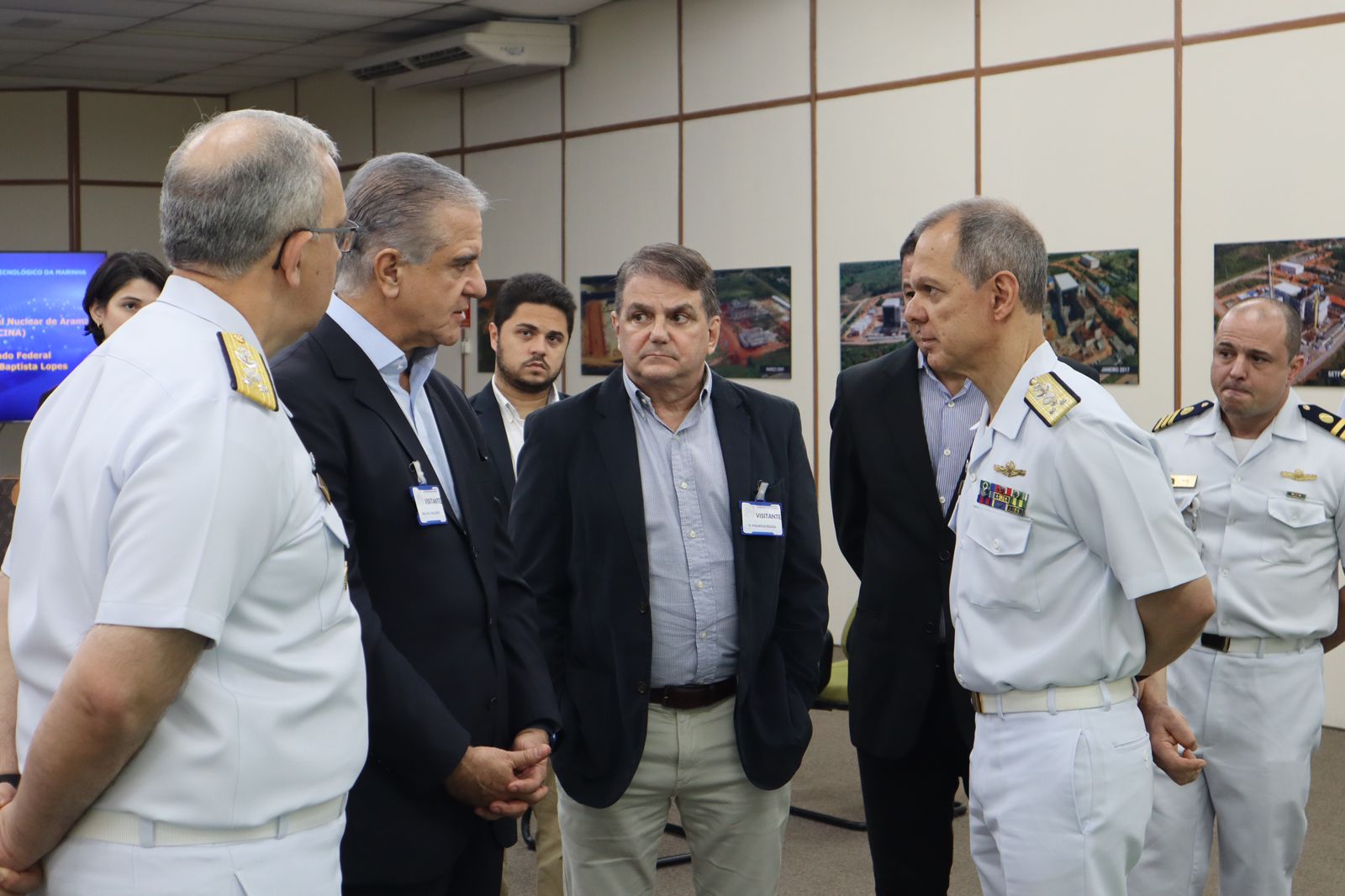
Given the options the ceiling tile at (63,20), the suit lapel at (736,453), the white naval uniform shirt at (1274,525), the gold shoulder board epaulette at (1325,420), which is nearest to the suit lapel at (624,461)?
the suit lapel at (736,453)

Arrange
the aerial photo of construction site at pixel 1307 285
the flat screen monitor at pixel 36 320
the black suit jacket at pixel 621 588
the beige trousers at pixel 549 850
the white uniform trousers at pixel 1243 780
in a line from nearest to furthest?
the black suit jacket at pixel 621 588 → the white uniform trousers at pixel 1243 780 → the beige trousers at pixel 549 850 → the aerial photo of construction site at pixel 1307 285 → the flat screen monitor at pixel 36 320

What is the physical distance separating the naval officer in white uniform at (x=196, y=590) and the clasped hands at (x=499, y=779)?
44cm

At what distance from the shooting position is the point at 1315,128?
5633 mm

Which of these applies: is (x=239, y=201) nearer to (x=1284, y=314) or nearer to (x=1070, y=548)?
(x=1070, y=548)

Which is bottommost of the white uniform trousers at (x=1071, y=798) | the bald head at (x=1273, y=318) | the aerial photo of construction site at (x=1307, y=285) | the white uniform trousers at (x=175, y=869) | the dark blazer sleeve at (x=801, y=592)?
the white uniform trousers at (x=1071, y=798)

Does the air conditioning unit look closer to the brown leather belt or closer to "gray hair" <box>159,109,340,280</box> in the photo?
the brown leather belt

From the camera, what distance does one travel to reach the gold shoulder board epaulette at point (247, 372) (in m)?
1.43

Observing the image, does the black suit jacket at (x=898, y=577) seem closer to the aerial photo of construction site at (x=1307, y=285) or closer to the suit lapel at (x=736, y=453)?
the suit lapel at (x=736, y=453)

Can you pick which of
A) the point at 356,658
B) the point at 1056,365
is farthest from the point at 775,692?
the point at 356,658

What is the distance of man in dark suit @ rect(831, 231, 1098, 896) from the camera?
285 centimetres

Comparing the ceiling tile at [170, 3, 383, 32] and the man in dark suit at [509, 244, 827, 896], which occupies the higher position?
the ceiling tile at [170, 3, 383, 32]

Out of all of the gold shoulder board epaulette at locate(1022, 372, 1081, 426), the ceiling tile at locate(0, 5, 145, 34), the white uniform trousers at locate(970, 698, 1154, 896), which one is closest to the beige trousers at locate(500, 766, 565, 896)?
the white uniform trousers at locate(970, 698, 1154, 896)

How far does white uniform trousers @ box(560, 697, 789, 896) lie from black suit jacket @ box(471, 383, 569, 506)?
4.36 feet

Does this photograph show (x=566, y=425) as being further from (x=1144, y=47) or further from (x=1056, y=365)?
(x=1144, y=47)
